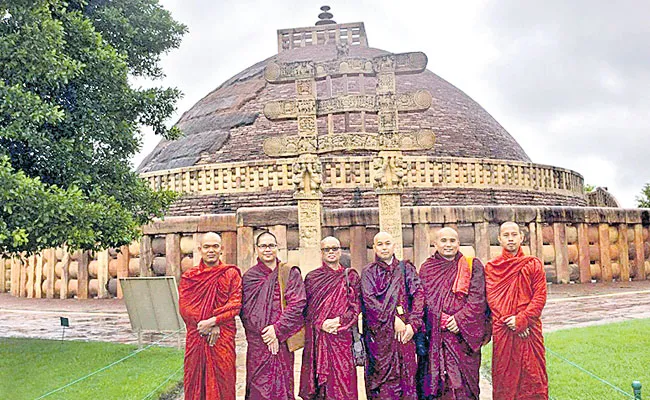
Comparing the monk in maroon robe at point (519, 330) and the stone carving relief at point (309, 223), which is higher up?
the stone carving relief at point (309, 223)

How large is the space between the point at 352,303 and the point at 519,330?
119cm

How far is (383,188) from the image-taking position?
8.35 m

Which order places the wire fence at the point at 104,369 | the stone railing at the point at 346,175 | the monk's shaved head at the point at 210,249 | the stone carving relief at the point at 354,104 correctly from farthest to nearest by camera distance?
Answer: the stone railing at the point at 346,175 < the stone carving relief at the point at 354,104 < the wire fence at the point at 104,369 < the monk's shaved head at the point at 210,249

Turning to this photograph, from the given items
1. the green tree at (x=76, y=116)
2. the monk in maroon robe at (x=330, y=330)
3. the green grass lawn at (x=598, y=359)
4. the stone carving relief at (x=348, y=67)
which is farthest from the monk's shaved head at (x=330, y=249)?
the stone carving relief at (x=348, y=67)

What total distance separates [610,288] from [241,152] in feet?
33.3

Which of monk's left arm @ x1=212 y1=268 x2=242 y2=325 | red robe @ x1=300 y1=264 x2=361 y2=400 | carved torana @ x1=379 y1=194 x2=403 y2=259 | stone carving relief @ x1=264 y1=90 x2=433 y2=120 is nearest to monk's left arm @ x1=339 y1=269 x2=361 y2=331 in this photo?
red robe @ x1=300 y1=264 x2=361 y2=400

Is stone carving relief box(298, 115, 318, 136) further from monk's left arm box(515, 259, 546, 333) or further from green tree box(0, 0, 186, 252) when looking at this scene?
monk's left arm box(515, 259, 546, 333)

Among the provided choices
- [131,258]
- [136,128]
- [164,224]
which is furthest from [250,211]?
[136,128]

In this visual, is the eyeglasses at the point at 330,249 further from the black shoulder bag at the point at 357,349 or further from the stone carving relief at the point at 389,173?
the stone carving relief at the point at 389,173

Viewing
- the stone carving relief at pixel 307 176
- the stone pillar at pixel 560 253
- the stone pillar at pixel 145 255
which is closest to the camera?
the stone carving relief at pixel 307 176

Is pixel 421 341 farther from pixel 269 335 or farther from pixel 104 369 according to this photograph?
pixel 104 369

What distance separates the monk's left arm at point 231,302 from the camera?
4.04 metres

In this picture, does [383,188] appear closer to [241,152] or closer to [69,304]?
[69,304]

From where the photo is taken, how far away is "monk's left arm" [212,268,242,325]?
4.04 m
